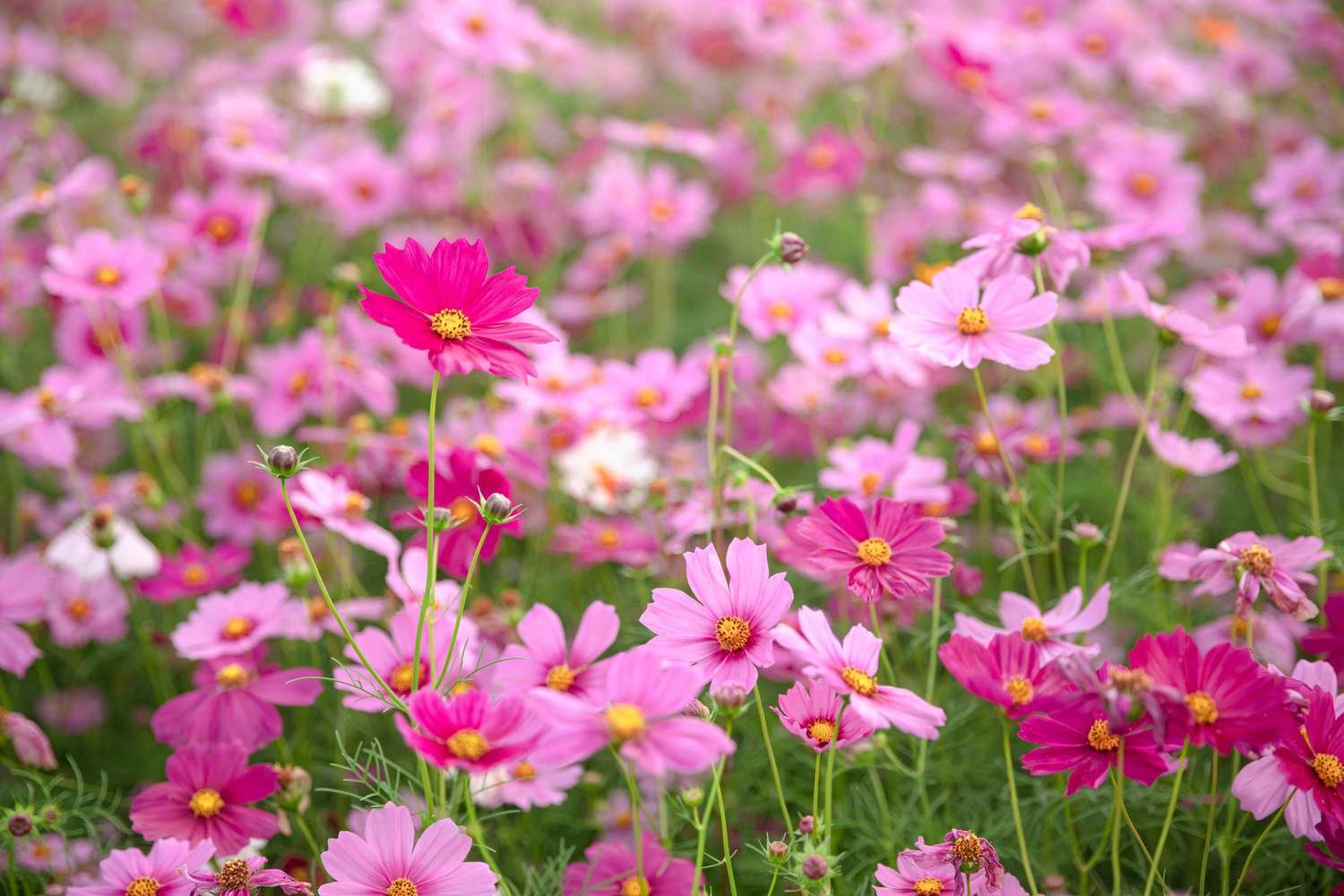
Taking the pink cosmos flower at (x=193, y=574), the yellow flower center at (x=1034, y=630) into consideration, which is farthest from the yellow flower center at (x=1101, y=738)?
the pink cosmos flower at (x=193, y=574)

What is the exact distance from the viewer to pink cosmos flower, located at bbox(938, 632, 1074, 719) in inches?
34.5

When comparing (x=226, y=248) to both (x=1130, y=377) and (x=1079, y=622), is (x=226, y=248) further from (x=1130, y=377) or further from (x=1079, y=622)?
(x=1130, y=377)

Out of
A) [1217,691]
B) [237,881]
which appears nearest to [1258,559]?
[1217,691]

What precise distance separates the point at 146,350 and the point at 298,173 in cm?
48

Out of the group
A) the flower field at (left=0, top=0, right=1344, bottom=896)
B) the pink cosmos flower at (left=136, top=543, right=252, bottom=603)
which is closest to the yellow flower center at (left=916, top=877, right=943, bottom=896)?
the flower field at (left=0, top=0, right=1344, bottom=896)

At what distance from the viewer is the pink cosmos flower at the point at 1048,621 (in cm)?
98

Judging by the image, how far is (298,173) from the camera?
162 centimetres

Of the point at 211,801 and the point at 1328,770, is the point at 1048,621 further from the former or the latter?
the point at 211,801

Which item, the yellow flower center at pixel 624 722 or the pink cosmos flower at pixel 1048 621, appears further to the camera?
the pink cosmos flower at pixel 1048 621

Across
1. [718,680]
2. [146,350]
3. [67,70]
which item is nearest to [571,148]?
[146,350]

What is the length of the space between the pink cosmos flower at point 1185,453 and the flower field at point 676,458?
0.4 inches

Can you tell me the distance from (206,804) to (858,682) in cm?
60

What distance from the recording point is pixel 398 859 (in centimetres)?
82

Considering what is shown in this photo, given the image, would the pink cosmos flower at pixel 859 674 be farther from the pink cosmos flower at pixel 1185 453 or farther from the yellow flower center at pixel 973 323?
the pink cosmos flower at pixel 1185 453
